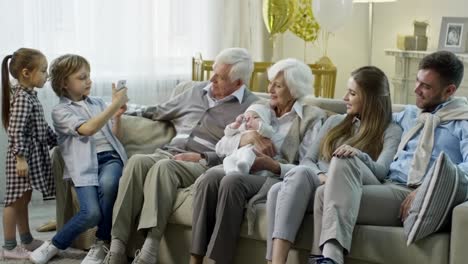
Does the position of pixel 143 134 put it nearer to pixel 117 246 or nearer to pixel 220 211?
pixel 117 246

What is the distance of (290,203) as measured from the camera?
2871 millimetres

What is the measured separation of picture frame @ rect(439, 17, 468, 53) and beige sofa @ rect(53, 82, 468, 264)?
2.20m

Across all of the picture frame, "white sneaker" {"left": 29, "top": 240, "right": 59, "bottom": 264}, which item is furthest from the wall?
"white sneaker" {"left": 29, "top": 240, "right": 59, "bottom": 264}

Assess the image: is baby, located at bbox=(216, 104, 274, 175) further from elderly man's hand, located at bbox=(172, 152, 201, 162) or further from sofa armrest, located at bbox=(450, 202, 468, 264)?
sofa armrest, located at bbox=(450, 202, 468, 264)

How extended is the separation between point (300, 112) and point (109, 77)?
188 cm

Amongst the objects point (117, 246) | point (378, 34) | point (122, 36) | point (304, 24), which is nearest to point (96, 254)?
point (117, 246)

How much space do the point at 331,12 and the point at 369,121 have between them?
2035mm

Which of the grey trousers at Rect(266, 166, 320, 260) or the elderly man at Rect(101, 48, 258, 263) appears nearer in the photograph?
the grey trousers at Rect(266, 166, 320, 260)

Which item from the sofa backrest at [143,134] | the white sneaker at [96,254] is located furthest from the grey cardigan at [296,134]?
the white sneaker at [96,254]

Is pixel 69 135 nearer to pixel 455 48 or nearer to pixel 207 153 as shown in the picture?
pixel 207 153

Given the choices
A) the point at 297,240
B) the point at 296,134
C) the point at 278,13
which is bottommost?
the point at 297,240

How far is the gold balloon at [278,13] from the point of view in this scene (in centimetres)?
523

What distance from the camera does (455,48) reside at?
542 centimetres

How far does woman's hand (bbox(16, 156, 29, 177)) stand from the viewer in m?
3.43
